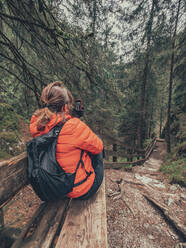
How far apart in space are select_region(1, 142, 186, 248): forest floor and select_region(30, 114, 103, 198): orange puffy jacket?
59.5 inches

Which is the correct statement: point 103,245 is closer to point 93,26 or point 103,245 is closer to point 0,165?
point 0,165

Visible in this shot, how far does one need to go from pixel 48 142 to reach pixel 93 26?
297 centimetres

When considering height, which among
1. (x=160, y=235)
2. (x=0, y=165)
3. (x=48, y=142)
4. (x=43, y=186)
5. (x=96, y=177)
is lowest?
(x=160, y=235)

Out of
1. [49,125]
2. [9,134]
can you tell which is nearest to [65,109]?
[49,125]

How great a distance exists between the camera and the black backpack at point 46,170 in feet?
4.21

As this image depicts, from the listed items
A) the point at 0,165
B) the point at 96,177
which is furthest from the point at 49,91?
the point at 96,177

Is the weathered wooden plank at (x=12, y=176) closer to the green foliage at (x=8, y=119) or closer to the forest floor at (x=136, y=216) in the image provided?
the forest floor at (x=136, y=216)

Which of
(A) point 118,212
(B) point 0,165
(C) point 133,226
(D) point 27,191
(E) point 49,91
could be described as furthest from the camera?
(D) point 27,191

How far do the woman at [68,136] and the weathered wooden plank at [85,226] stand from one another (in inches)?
5.1

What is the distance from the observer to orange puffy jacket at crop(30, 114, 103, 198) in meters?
1.43

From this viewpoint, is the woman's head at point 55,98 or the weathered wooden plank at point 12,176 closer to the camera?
the weathered wooden plank at point 12,176

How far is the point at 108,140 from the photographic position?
5.27m

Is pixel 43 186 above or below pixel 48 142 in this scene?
below

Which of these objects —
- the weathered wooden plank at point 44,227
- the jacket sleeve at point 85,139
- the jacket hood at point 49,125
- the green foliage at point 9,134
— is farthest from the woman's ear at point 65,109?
the green foliage at point 9,134
